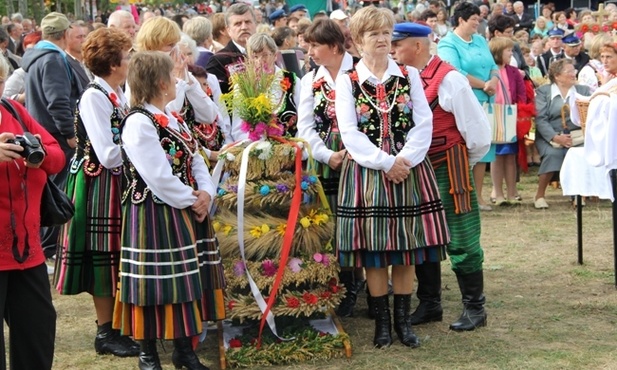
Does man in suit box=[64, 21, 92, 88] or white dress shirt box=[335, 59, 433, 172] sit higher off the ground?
man in suit box=[64, 21, 92, 88]

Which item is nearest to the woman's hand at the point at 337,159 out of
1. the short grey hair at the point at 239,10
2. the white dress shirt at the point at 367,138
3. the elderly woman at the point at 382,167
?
the elderly woman at the point at 382,167

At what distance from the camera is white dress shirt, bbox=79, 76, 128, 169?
5379mm

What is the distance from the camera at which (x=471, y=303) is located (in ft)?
20.4

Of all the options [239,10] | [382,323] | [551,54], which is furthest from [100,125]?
[551,54]

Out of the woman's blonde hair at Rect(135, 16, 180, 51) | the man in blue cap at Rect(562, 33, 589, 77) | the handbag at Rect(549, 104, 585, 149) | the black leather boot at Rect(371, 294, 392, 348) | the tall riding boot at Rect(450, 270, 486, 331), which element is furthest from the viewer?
the man in blue cap at Rect(562, 33, 589, 77)

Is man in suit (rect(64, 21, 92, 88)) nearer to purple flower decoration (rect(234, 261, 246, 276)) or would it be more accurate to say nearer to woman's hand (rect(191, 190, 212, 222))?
purple flower decoration (rect(234, 261, 246, 276))

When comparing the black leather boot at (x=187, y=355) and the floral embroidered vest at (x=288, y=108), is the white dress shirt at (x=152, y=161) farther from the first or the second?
the floral embroidered vest at (x=288, y=108)

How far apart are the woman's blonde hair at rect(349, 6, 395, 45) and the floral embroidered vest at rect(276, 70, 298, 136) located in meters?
0.97

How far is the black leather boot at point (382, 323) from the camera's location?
18.9 ft

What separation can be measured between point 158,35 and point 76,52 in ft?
6.16

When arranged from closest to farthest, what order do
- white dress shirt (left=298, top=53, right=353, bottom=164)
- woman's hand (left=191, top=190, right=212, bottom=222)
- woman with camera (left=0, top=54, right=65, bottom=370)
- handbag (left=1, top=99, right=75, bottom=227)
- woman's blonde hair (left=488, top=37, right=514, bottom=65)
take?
woman with camera (left=0, top=54, right=65, bottom=370), handbag (left=1, top=99, right=75, bottom=227), woman's hand (left=191, top=190, right=212, bottom=222), white dress shirt (left=298, top=53, right=353, bottom=164), woman's blonde hair (left=488, top=37, right=514, bottom=65)

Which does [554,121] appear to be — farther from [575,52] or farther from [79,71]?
[79,71]

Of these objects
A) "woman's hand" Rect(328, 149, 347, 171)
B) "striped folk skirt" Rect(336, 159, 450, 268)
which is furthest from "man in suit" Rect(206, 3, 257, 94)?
"striped folk skirt" Rect(336, 159, 450, 268)

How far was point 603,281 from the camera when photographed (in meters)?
7.38
